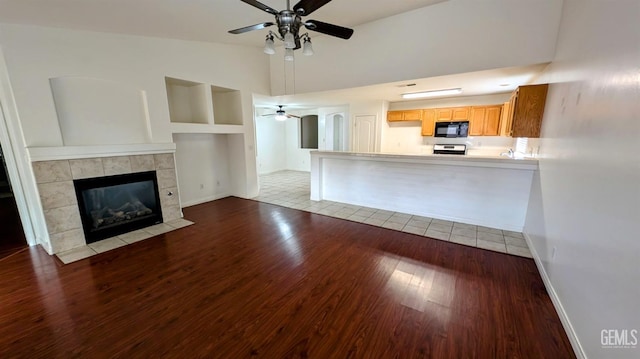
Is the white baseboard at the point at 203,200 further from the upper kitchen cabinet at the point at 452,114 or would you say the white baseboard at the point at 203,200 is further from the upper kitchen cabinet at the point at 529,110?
the upper kitchen cabinet at the point at 529,110

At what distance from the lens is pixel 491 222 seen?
12.1 feet

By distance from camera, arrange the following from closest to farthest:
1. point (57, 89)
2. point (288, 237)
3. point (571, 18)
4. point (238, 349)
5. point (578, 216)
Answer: point (238, 349)
point (578, 216)
point (571, 18)
point (57, 89)
point (288, 237)

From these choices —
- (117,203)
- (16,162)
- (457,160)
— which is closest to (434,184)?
(457,160)

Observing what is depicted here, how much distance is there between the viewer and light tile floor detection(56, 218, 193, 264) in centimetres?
298

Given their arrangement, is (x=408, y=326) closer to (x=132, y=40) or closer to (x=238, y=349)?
(x=238, y=349)

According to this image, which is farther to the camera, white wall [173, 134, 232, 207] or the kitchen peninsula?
white wall [173, 134, 232, 207]

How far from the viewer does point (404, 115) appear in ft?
20.5

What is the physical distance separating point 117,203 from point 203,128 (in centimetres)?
185

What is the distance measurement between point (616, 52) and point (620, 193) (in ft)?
3.10

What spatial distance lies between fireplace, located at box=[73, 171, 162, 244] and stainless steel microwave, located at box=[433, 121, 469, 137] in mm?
6124

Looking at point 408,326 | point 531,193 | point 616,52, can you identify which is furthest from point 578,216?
point 531,193

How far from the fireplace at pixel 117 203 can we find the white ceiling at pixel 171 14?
1946mm

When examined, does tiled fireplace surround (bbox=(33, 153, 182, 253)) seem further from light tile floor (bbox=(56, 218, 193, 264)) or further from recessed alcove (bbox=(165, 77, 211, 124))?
recessed alcove (bbox=(165, 77, 211, 124))

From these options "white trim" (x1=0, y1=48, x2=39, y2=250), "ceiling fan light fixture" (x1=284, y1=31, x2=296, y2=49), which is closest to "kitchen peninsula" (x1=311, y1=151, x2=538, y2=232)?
"ceiling fan light fixture" (x1=284, y1=31, x2=296, y2=49)
